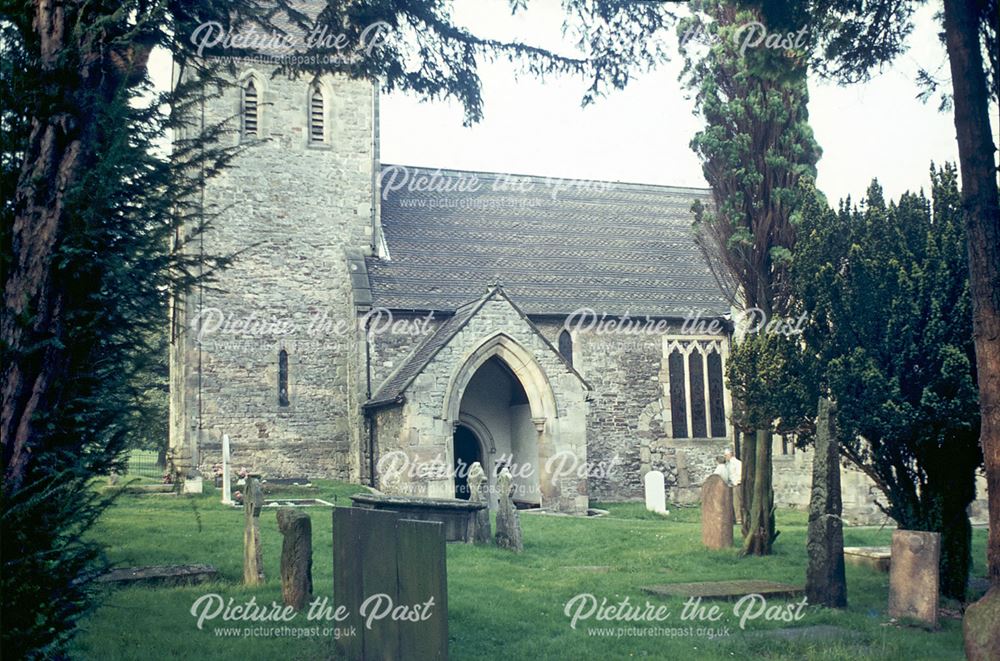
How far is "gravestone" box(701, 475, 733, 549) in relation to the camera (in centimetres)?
1390

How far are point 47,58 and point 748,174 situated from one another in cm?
1091

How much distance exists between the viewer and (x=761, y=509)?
13.5m

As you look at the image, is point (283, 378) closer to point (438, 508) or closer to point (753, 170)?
point (438, 508)

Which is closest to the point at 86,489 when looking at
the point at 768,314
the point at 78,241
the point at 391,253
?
the point at 78,241

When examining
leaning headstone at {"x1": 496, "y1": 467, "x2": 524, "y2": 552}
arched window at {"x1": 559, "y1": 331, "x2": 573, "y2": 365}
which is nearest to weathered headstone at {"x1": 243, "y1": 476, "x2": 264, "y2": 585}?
leaning headstone at {"x1": 496, "y1": 467, "x2": 524, "y2": 552}

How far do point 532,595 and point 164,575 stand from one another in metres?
4.03

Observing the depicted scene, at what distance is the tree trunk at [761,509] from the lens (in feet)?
43.9

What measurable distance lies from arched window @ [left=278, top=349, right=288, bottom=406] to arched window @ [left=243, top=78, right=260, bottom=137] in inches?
234

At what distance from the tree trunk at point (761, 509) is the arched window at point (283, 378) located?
12.8 meters

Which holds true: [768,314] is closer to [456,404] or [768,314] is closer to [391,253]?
[456,404]

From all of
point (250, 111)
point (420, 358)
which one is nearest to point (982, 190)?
point (420, 358)

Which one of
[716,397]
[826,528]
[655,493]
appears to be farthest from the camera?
[716,397]

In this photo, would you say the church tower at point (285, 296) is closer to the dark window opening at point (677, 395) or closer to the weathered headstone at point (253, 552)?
the dark window opening at point (677, 395)

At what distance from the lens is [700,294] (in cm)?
2595
